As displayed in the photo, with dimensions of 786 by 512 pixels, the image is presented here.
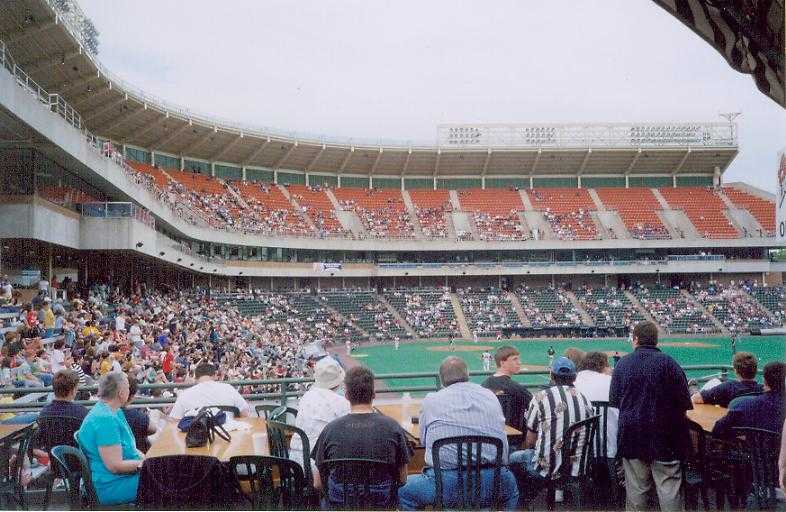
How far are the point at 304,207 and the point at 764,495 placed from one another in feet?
114

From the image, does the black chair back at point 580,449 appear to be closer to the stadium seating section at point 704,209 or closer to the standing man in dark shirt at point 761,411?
the standing man in dark shirt at point 761,411

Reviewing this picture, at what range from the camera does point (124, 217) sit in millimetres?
15789

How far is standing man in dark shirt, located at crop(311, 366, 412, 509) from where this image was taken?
3002 mm

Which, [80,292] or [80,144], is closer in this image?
[80,144]

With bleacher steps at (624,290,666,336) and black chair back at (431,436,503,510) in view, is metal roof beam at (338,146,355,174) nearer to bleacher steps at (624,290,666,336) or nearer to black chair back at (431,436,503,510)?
bleacher steps at (624,290,666,336)

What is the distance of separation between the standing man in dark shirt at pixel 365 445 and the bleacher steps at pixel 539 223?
3583 cm

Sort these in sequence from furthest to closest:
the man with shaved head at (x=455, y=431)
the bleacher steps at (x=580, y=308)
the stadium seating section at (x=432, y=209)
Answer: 1. the stadium seating section at (x=432, y=209)
2. the bleacher steps at (x=580, y=308)
3. the man with shaved head at (x=455, y=431)

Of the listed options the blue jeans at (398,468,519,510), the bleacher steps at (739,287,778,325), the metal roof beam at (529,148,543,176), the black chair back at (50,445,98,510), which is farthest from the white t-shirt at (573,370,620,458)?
the metal roof beam at (529,148,543,176)

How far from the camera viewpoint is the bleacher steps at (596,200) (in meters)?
39.3

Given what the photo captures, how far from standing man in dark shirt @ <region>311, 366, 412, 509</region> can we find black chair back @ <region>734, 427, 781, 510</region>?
205 centimetres

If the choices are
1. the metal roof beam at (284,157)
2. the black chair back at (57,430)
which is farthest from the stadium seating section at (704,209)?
the black chair back at (57,430)

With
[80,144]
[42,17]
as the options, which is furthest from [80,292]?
[42,17]

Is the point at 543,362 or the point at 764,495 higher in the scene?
the point at 764,495

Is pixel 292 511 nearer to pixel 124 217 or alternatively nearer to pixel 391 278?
pixel 124 217
